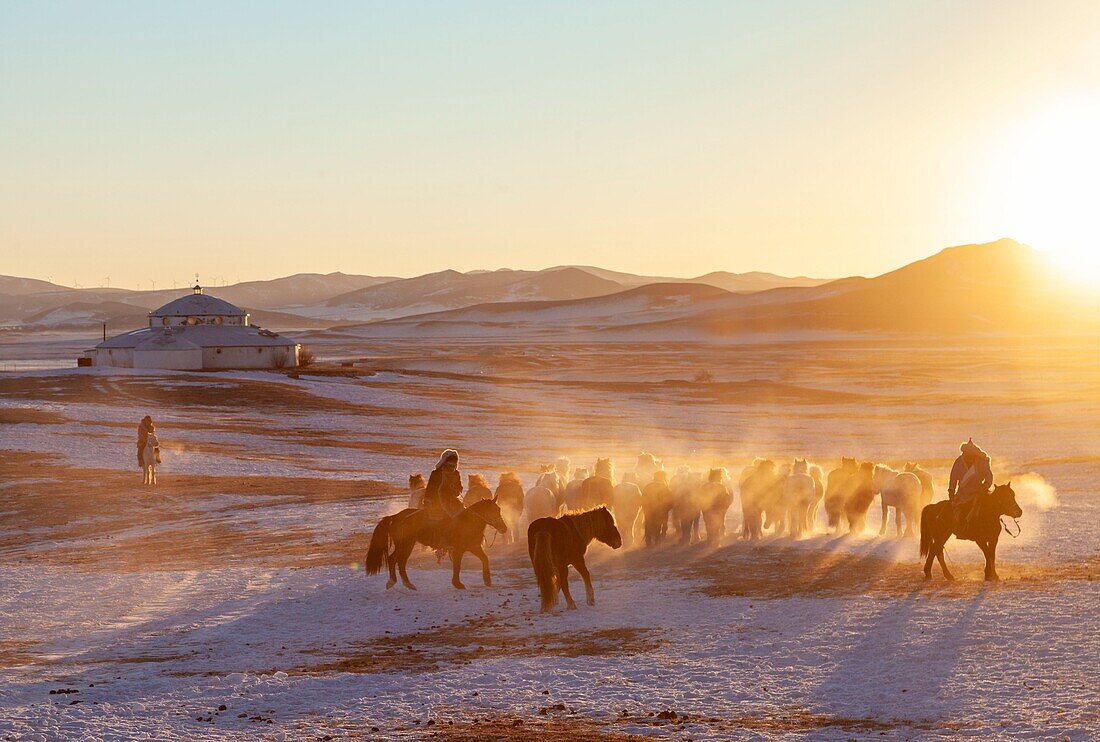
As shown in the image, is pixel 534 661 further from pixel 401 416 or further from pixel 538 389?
pixel 538 389

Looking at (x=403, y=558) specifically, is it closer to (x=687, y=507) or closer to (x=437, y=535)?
(x=437, y=535)

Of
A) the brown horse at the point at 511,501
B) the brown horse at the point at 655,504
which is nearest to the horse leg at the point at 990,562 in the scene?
the brown horse at the point at 655,504

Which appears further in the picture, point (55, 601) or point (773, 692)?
point (55, 601)

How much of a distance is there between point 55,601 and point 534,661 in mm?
8493

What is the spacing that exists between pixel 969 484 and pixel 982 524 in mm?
714

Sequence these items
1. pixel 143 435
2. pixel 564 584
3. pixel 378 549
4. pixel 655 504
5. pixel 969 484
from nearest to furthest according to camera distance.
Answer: pixel 564 584 → pixel 969 484 → pixel 378 549 → pixel 655 504 → pixel 143 435

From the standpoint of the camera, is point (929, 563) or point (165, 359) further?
point (165, 359)

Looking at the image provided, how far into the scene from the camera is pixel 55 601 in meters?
18.6

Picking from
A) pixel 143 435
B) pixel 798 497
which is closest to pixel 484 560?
pixel 798 497

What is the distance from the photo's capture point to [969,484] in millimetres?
19422

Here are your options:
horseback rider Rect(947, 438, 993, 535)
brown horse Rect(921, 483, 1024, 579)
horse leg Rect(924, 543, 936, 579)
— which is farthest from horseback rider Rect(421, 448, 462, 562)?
horseback rider Rect(947, 438, 993, 535)

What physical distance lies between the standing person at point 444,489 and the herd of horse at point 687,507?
12 cm

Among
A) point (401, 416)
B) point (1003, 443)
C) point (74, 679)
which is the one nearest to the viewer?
point (74, 679)

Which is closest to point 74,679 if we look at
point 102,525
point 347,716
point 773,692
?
point 347,716
